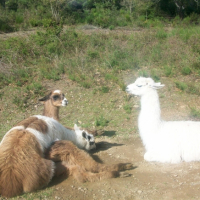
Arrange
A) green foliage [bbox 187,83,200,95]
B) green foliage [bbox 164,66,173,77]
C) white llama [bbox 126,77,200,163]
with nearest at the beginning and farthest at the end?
white llama [bbox 126,77,200,163]
green foliage [bbox 187,83,200,95]
green foliage [bbox 164,66,173,77]

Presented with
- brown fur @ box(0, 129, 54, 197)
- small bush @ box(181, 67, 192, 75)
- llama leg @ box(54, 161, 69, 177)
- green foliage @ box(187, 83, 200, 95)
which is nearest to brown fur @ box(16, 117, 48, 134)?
brown fur @ box(0, 129, 54, 197)

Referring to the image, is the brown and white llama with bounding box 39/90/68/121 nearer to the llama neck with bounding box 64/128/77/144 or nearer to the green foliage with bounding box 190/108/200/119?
the llama neck with bounding box 64/128/77/144

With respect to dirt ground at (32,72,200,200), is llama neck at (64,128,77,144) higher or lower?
higher

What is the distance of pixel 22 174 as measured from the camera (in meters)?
4.37

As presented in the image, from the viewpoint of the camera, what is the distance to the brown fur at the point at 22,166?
4297mm

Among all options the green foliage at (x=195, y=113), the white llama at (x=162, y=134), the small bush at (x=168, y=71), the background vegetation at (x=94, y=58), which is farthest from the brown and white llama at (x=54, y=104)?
the small bush at (x=168, y=71)

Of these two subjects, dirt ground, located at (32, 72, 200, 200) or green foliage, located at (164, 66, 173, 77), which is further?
green foliage, located at (164, 66, 173, 77)

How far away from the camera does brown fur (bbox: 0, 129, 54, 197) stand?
430cm

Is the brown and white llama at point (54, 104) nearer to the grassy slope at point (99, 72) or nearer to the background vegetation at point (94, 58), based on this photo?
the grassy slope at point (99, 72)

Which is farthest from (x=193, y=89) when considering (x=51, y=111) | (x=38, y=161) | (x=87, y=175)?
(x=38, y=161)

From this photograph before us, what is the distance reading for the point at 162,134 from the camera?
5551 millimetres

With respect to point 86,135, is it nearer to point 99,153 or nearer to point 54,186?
point 99,153

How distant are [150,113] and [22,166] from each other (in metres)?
2.68

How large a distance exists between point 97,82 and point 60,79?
147cm
